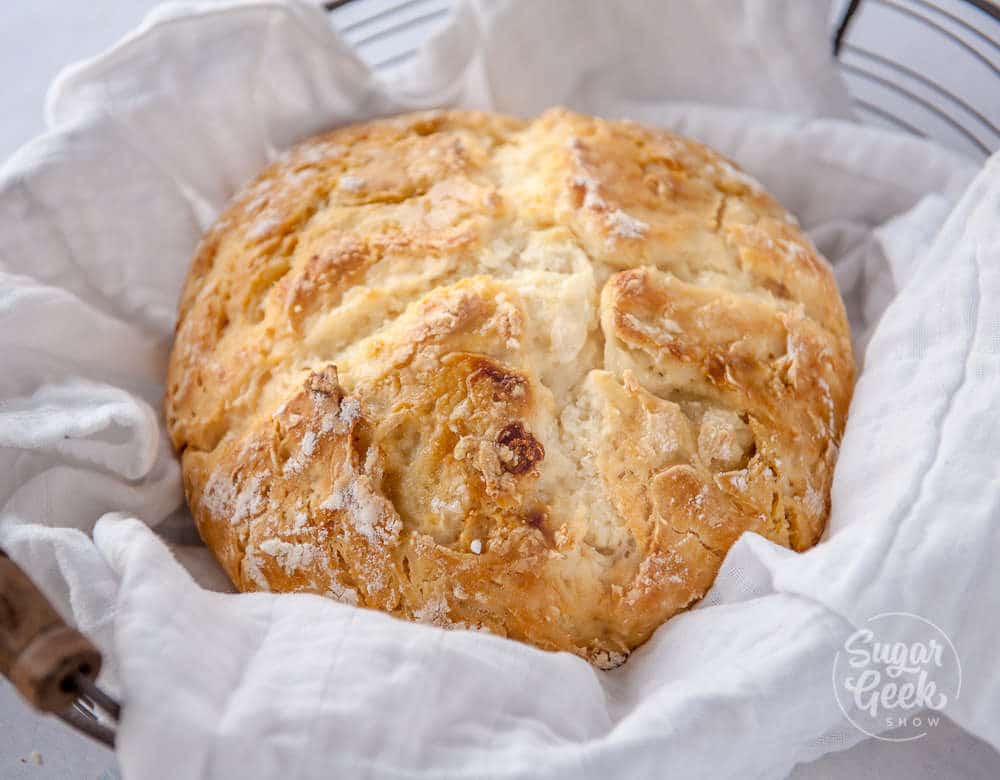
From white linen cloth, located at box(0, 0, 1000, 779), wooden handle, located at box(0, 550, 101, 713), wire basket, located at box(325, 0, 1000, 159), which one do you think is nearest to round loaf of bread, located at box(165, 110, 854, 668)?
white linen cloth, located at box(0, 0, 1000, 779)

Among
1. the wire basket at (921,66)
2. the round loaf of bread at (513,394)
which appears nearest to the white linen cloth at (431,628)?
the round loaf of bread at (513,394)

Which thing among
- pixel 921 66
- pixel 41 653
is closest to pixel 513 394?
pixel 41 653

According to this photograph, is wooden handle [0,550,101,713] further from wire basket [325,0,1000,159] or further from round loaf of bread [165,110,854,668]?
wire basket [325,0,1000,159]

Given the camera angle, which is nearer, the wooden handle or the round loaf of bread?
the wooden handle

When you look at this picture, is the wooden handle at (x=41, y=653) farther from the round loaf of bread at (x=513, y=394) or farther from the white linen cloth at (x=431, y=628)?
the round loaf of bread at (x=513, y=394)

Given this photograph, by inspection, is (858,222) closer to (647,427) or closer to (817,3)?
(817,3)

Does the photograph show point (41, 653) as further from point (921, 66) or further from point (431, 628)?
point (921, 66)
